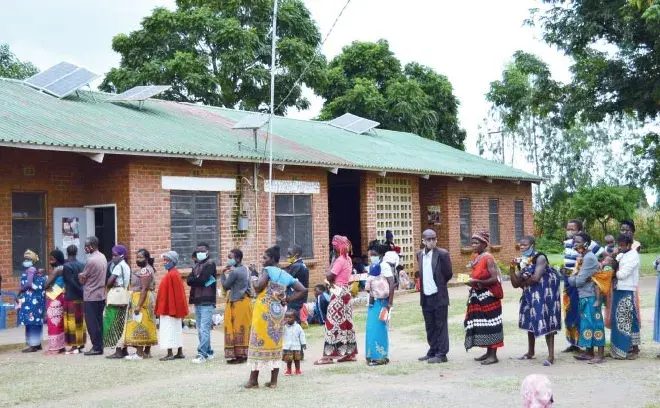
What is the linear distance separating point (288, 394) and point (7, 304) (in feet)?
24.0

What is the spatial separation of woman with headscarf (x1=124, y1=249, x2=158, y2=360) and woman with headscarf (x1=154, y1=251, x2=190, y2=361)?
272 mm

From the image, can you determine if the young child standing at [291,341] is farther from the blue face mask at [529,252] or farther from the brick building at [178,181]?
the brick building at [178,181]

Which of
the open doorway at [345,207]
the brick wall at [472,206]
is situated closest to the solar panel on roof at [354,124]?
the brick wall at [472,206]

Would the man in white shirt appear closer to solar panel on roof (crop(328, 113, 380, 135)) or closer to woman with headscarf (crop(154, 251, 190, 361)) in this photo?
woman with headscarf (crop(154, 251, 190, 361))

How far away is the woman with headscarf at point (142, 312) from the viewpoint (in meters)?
11.0

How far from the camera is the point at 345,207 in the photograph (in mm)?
22672

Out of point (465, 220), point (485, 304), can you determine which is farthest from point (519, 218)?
point (485, 304)

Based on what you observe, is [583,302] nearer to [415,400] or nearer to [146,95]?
[415,400]

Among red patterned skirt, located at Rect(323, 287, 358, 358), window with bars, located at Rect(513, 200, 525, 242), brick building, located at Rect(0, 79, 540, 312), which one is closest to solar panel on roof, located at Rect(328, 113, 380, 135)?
brick building, located at Rect(0, 79, 540, 312)

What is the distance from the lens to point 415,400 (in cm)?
773

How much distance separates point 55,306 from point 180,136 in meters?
Answer: 5.39

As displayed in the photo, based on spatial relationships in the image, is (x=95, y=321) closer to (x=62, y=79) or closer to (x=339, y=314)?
(x=339, y=314)

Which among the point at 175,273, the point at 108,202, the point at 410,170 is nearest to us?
the point at 175,273

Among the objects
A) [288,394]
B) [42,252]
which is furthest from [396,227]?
[288,394]
